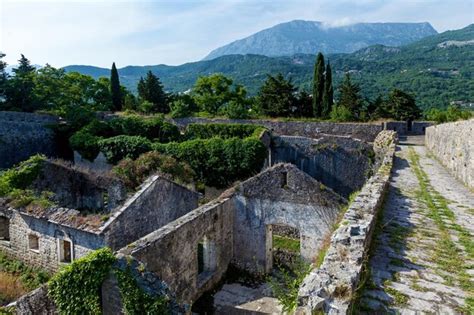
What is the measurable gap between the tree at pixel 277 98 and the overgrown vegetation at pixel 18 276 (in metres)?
27.7

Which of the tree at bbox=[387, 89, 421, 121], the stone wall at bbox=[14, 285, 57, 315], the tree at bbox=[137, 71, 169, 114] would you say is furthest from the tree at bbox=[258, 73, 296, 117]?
the stone wall at bbox=[14, 285, 57, 315]

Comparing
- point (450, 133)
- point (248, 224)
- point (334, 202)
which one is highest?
point (450, 133)

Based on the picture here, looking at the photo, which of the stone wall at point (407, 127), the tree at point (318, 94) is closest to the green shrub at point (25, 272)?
the stone wall at point (407, 127)

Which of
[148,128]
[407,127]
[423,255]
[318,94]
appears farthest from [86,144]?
[423,255]

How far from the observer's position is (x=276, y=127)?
27.8 m

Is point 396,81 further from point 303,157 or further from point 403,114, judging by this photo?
point 303,157

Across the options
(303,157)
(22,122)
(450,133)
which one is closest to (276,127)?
(303,157)

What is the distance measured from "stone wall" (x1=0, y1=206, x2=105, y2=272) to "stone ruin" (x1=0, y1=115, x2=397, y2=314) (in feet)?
0.10

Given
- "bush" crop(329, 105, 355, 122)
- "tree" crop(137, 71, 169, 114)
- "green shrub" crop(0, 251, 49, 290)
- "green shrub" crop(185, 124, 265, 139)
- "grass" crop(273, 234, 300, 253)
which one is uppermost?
"tree" crop(137, 71, 169, 114)

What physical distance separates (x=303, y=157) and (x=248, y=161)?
383 cm

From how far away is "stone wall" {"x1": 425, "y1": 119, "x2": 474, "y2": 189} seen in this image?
31.8ft

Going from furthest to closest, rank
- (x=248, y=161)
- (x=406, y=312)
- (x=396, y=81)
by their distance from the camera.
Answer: (x=396, y=81) < (x=248, y=161) < (x=406, y=312)

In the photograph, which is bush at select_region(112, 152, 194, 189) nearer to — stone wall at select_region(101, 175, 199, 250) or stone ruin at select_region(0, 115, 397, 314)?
stone ruin at select_region(0, 115, 397, 314)

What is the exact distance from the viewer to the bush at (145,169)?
17812mm
